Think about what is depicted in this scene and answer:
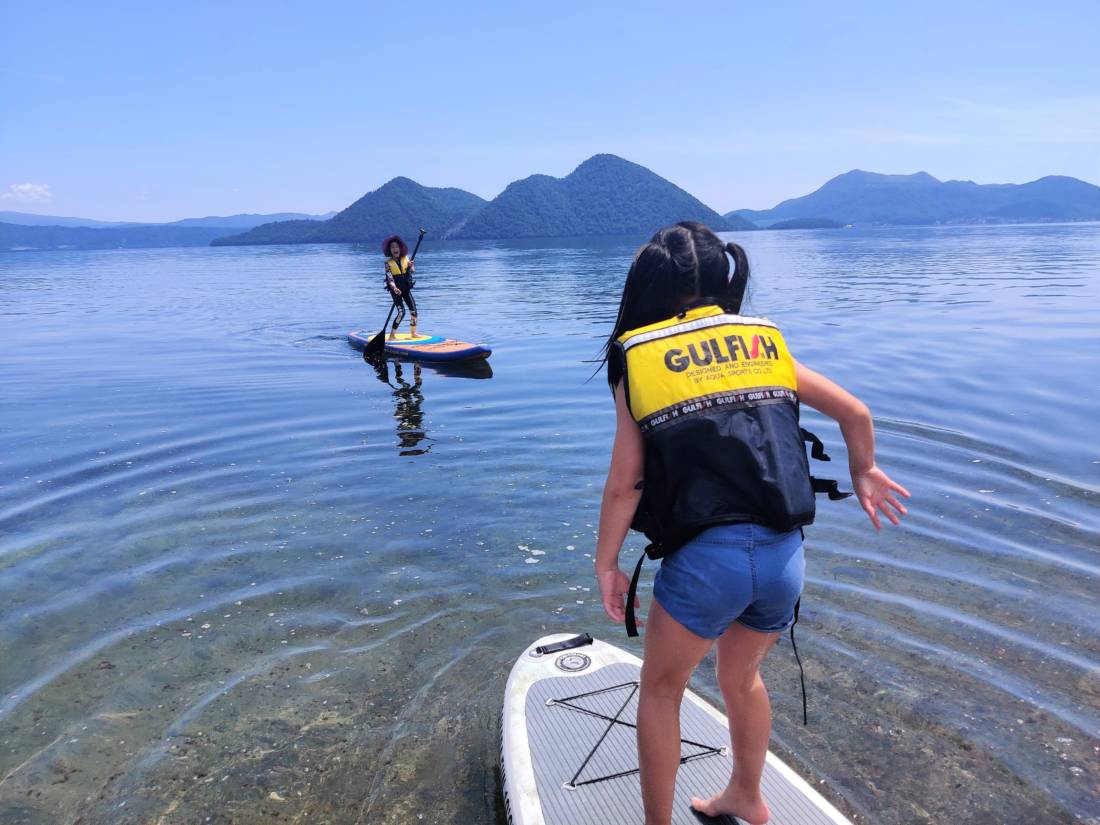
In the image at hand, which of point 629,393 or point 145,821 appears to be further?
point 145,821

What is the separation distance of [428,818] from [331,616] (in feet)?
7.56

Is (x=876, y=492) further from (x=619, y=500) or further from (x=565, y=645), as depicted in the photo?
(x=565, y=645)

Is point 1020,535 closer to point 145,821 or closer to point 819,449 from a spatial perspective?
point 819,449

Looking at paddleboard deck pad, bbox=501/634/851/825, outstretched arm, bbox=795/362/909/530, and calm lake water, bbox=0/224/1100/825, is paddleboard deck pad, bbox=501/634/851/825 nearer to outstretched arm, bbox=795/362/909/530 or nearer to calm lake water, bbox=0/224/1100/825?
calm lake water, bbox=0/224/1100/825

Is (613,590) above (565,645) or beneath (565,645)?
above

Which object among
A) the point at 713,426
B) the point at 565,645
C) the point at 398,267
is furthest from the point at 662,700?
the point at 398,267

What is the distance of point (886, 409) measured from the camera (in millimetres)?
11266

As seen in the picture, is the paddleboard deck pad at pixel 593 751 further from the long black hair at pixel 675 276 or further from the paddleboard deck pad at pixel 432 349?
the paddleboard deck pad at pixel 432 349

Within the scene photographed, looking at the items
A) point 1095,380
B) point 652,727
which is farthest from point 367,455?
point 1095,380

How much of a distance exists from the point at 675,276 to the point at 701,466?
653 mm

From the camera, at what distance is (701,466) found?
242 centimetres

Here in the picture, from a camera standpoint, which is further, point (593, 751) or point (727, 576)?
point (593, 751)

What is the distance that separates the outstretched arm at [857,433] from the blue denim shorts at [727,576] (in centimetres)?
41

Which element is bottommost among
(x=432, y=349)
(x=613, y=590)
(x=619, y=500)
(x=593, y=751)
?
(x=432, y=349)
